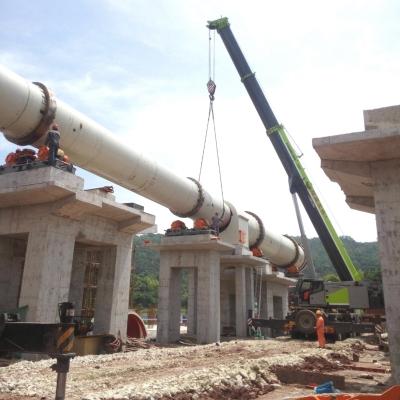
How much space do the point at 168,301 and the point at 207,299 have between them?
2041mm

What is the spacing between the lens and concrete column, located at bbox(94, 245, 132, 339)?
1428 cm

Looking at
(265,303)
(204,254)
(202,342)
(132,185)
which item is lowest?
(202,342)

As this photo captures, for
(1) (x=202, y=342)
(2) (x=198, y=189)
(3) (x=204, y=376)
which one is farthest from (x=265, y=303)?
(3) (x=204, y=376)

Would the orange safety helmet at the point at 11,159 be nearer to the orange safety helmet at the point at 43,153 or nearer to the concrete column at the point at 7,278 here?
the orange safety helmet at the point at 43,153

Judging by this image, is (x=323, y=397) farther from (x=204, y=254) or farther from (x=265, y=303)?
(x=265, y=303)

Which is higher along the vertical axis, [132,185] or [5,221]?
[132,185]

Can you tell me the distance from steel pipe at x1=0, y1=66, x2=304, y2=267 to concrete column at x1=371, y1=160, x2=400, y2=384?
836 centimetres

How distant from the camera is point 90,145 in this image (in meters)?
12.8

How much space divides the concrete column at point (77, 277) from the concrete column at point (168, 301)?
443 cm

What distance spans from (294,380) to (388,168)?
16.5ft

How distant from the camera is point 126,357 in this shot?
39.2 feet

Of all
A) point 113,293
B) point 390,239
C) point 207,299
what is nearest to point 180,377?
point 390,239

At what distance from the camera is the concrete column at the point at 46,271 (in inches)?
452

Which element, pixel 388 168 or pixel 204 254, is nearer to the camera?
pixel 388 168
